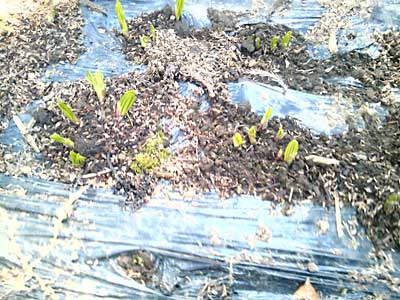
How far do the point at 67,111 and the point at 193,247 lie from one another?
74 cm

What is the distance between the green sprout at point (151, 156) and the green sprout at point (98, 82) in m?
0.31

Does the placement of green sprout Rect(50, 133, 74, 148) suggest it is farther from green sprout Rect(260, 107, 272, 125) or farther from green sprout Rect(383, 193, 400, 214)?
green sprout Rect(383, 193, 400, 214)

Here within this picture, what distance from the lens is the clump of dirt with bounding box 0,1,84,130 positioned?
6.27ft

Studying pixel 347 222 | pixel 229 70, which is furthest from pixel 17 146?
pixel 347 222

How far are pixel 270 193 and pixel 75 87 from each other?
3.31ft

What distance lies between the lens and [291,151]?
159 centimetres

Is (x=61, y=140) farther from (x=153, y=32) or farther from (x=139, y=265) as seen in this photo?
(x=153, y=32)

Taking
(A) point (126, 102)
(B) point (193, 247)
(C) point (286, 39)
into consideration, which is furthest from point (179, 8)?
(B) point (193, 247)

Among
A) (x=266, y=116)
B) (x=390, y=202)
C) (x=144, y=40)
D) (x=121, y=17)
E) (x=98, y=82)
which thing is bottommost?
(x=390, y=202)


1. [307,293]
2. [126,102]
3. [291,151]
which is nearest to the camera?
[307,293]

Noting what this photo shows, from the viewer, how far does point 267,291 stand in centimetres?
148

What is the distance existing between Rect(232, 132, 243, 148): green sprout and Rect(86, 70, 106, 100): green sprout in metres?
0.60

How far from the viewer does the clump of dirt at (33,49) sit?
1910 millimetres

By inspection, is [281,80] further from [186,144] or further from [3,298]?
[3,298]
